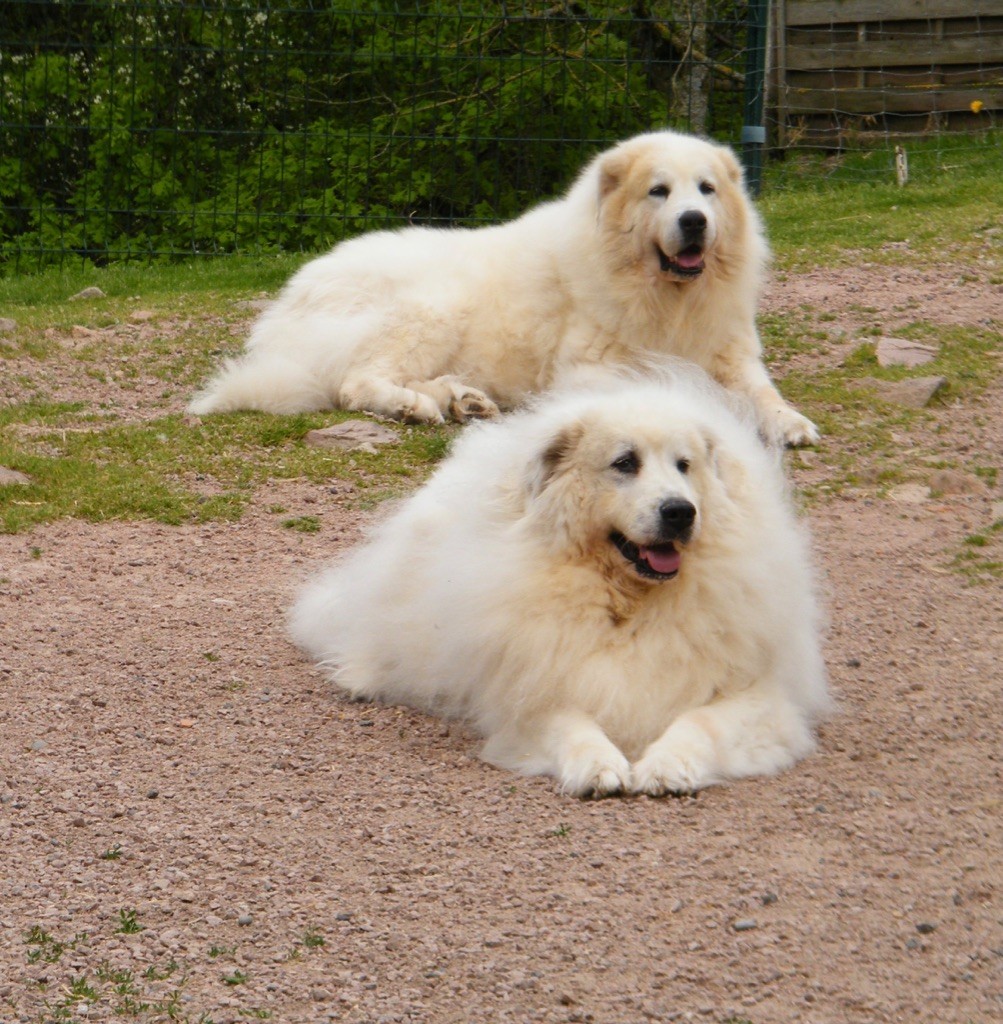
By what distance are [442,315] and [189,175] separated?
621 centimetres

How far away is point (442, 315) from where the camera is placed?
7793 mm

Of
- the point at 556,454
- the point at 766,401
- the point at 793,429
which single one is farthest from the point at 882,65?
the point at 556,454

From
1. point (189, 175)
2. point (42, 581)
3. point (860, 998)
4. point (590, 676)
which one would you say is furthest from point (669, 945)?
point (189, 175)

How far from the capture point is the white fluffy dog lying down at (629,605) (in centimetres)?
401

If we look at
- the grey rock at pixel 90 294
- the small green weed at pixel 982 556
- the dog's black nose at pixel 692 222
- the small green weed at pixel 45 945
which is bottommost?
the small green weed at pixel 982 556

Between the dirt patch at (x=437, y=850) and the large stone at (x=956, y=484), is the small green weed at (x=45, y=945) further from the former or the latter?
the large stone at (x=956, y=484)

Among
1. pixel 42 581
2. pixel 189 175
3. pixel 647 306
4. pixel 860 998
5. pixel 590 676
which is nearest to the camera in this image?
pixel 860 998

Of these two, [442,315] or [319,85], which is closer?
[442,315]

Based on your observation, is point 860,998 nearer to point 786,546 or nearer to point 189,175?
point 786,546

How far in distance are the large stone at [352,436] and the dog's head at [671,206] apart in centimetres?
136

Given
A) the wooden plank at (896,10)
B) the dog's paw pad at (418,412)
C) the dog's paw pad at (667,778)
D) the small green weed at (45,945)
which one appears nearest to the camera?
the small green weed at (45,945)

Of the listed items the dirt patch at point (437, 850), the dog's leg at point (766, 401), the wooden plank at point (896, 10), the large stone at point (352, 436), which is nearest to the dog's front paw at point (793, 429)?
the dog's leg at point (766, 401)

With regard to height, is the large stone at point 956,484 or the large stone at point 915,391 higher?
the large stone at point 915,391

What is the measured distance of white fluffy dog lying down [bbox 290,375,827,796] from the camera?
4008mm
